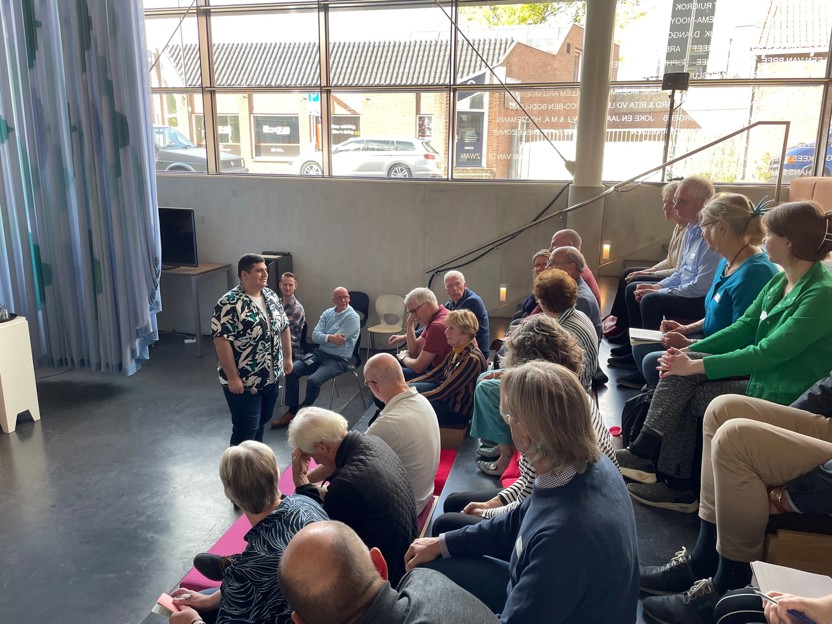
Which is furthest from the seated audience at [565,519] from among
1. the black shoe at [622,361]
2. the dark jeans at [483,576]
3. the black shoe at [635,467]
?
the black shoe at [622,361]

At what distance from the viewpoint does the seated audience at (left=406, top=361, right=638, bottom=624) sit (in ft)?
4.18

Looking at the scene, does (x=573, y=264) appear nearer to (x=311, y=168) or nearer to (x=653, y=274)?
(x=653, y=274)

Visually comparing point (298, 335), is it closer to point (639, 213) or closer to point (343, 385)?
point (343, 385)

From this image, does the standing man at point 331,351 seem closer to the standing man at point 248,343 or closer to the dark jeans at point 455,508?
the standing man at point 248,343

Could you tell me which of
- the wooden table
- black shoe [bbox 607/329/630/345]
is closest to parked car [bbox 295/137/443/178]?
the wooden table

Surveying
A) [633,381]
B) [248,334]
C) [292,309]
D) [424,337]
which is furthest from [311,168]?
[633,381]

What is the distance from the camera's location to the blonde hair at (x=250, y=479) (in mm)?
2031

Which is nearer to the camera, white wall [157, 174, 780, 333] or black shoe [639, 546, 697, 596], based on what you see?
black shoe [639, 546, 697, 596]

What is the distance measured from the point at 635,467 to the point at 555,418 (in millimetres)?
1345

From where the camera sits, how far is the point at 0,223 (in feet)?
18.5

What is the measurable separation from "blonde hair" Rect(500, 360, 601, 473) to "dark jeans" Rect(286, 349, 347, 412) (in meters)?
3.98

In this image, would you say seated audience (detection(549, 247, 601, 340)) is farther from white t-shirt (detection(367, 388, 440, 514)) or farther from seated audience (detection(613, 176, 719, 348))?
white t-shirt (detection(367, 388, 440, 514))

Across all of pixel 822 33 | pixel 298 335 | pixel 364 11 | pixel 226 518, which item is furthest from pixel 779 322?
pixel 364 11

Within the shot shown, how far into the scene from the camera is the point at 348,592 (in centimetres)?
113
